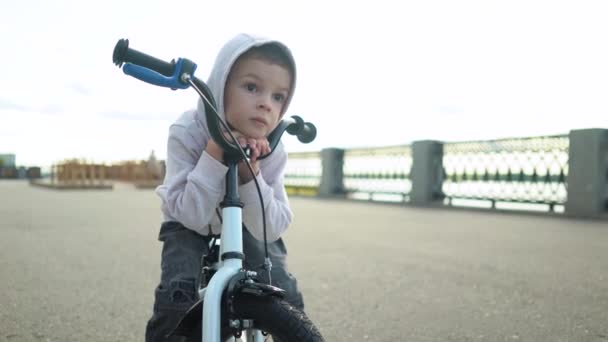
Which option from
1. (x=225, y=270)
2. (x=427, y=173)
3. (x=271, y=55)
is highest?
(x=271, y=55)

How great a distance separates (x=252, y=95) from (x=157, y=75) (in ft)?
1.16

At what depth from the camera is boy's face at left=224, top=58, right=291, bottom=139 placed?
152cm

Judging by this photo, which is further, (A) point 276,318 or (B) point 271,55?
(B) point 271,55

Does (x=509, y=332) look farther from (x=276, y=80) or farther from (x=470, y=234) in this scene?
(x=470, y=234)

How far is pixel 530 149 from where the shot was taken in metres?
9.88

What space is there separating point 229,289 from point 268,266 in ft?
0.56

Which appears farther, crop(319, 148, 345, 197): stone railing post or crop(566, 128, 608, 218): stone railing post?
crop(319, 148, 345, 197): stone railing post

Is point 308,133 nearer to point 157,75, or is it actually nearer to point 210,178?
point 210,178

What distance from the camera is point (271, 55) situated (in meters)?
1.56

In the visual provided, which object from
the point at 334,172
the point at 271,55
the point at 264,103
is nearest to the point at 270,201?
the point at 264,103

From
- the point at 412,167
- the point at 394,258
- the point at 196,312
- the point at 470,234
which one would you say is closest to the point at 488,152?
Result: the point at 412,167

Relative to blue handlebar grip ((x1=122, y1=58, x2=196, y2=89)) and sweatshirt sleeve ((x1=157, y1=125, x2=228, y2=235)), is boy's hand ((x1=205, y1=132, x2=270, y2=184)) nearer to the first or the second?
sweatshirt sleeve ((x1=157, y1=125, x2=228, y2=235))

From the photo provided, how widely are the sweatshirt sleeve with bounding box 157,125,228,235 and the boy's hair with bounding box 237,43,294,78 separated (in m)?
0.32

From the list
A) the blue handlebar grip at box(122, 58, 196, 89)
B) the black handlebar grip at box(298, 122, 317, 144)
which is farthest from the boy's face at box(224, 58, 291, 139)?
the blue handlebar grip at box(122, 58, 196, 89)
